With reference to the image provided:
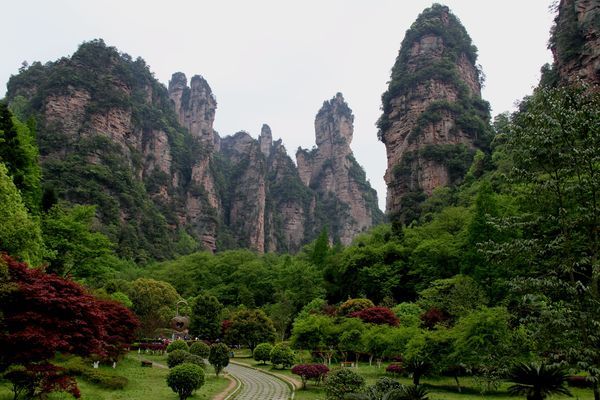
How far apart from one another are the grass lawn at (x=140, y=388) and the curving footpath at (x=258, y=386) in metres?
1.24

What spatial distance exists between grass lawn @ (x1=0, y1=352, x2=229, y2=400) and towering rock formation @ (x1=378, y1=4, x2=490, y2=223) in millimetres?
52278

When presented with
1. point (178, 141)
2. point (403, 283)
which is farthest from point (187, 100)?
point (403, 283)

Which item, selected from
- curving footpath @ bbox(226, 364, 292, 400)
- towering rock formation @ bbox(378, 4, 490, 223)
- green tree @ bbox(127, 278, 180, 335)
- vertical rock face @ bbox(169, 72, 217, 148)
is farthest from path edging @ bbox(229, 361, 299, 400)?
vertical rock face @ bbox(169, 72, 217, 148)

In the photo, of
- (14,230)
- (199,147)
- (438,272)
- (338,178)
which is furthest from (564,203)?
(338,178)

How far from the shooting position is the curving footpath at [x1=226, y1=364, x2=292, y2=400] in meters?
21.0

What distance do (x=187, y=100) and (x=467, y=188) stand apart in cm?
11715

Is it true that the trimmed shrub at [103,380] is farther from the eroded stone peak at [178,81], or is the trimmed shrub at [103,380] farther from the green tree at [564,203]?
the eroded stone peak at [178,81]

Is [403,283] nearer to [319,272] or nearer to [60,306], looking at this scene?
[319,272]

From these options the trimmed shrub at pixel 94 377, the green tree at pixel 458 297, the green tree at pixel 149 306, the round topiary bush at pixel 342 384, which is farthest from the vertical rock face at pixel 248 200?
the round topiary bush at pixel 342 384

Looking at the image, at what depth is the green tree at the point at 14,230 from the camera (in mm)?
20922

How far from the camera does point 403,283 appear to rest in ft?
157

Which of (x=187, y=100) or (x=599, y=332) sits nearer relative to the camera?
(x=599, y=332)

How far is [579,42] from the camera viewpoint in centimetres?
4959

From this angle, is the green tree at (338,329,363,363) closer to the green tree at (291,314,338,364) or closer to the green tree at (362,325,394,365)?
the green tree at (362,325,394,365)
